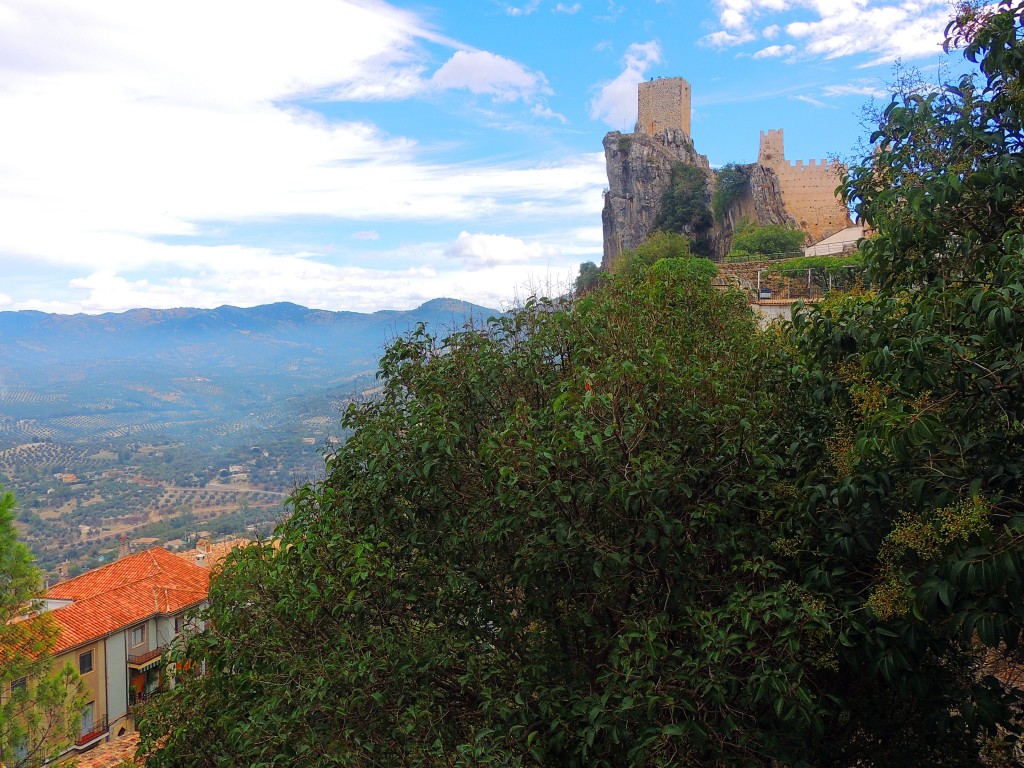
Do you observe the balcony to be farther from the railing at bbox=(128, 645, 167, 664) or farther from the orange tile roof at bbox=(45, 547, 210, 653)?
the orange tile roof at bbox=(45, 547, 210, 653)

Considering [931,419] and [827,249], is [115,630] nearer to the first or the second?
[931,419]

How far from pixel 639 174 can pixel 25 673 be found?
146ft

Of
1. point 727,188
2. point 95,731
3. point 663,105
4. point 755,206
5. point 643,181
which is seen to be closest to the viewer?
point 95,731

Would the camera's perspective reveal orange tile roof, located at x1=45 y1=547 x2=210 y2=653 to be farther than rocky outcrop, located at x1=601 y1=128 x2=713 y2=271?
No

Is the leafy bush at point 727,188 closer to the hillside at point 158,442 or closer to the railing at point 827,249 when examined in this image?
the railing at point 827,249

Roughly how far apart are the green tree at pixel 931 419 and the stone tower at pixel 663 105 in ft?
165

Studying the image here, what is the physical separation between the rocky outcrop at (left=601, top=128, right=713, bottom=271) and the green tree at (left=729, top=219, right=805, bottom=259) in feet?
39.3

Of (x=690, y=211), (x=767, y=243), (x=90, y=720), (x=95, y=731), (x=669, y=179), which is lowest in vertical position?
(x=95, y=731)

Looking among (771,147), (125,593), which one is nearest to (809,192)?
(771,147)

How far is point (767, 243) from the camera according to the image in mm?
33438

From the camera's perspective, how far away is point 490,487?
19.3 ft

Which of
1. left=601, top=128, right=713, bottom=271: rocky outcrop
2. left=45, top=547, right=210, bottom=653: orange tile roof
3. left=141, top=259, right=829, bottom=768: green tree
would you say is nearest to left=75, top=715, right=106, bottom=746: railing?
left=45, top=547, right=210, bottom=653: orange tile roof

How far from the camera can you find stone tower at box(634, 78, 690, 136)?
52594 mm

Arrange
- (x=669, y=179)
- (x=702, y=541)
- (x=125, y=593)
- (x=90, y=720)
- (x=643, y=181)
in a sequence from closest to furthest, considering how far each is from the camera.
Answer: (x=702, y=541)
(x=90, y=720)
(x=125, y=593)
(x=669, y=179)
(x=643, y=181)
